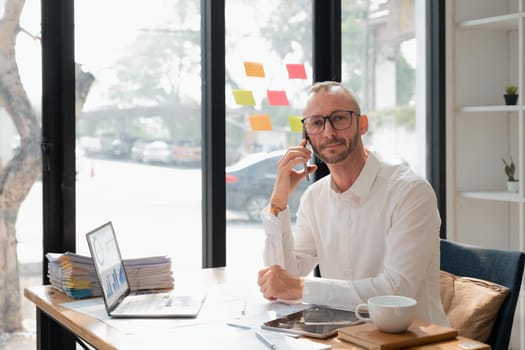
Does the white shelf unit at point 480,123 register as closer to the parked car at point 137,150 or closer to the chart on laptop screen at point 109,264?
the parked car at point 137,150

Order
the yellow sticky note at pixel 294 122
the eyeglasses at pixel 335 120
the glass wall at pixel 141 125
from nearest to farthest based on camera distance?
the eyeglasses at pixel 335 120 → the glass wall at pixel 141 125 → the yellow sticky note at pixel 294 122

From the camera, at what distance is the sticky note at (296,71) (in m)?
3.51

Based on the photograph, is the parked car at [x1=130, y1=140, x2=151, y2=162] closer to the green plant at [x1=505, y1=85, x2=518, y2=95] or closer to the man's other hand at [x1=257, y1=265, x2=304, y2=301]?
the man's other hand at [x1=257, y1=265, x2=304, y2=301]

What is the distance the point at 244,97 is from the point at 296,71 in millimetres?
335

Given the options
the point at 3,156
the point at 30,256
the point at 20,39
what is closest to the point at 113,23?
the point at 20,39

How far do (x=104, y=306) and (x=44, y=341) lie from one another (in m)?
0.66

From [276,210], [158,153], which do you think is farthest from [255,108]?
[276,210]

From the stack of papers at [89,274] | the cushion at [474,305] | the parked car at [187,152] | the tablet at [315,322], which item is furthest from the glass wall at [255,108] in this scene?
the tablet at [315,322]

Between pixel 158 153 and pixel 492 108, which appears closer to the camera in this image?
pixel 158 153

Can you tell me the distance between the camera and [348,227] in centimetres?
238

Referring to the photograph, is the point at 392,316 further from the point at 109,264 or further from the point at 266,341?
the point at 109,264

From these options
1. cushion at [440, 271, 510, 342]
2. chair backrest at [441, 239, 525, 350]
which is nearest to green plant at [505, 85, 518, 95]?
chair backrest at [441, 239, 525, 350]

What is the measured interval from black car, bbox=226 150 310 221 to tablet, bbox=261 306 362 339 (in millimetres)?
1395

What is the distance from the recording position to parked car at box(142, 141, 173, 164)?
10.3ft
